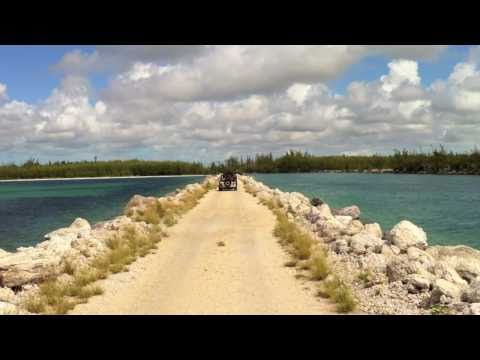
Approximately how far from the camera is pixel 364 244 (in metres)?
12.9

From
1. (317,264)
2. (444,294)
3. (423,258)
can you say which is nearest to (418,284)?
(444,294)

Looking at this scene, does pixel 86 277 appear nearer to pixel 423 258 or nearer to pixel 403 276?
pixel 403 276

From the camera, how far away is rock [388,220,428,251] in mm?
15477

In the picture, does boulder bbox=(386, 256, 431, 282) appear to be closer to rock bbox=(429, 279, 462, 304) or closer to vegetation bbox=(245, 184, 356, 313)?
vegetation bbox=(245, 184, 356, 313)

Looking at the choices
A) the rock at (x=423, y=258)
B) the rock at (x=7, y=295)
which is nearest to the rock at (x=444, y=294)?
the rock at (x=423, y=258)

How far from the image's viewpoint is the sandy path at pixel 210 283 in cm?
764

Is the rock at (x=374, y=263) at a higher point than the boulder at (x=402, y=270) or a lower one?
lower

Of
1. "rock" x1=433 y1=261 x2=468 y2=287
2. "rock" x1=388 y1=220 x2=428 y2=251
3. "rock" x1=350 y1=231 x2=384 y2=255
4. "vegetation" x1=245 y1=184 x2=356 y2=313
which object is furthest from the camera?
"rock" x1=388 y1=220 x2=428 y2=251

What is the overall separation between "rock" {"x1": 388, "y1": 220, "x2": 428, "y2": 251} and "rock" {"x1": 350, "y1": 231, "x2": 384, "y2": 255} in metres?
1.96

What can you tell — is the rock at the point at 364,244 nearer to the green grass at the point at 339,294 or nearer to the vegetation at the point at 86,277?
the green grass at the point at 339,294

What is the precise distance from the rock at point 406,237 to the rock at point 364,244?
1.96 meters

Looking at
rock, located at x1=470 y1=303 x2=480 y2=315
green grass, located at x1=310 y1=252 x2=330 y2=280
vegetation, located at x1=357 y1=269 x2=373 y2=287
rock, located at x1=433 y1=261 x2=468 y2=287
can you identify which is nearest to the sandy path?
green grass, located at x1=310 y1=252 x2=330 y2=280
